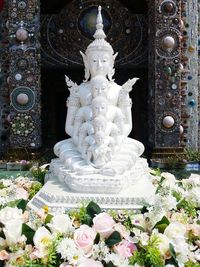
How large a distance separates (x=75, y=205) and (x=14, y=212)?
0.56 metres

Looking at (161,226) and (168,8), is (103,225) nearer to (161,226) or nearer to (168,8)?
(161,226)

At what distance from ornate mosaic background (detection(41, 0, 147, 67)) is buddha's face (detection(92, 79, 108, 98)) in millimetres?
7009

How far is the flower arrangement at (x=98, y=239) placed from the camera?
2.07 metres

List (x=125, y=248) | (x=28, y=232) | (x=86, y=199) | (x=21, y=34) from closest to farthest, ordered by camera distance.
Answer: (x=125, y=248)
(x=28, y=232)
(x=86, y=199)
(x=21, y=34)

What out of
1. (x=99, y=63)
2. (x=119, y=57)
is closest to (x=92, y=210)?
(x=99, y=63)

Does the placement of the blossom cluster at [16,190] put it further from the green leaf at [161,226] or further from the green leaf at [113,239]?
the green leaf at [161,226]

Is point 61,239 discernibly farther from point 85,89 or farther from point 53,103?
point 53,103

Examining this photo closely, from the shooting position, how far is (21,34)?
353 inches

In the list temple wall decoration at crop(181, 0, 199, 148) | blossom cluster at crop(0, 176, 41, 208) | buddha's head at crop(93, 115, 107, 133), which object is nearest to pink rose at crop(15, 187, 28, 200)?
blossom cluster at crop(0, 176, 41, 208)

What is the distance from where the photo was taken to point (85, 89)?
386cm

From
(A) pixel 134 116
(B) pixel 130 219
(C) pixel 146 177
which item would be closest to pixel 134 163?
(C) pixel 146 177

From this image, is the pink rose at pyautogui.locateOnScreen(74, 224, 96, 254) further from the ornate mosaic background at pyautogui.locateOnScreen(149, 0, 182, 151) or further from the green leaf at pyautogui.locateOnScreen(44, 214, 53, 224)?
the ornate mosaic background at pyautogui.locateOnScreen(149, 0, 182, 151)

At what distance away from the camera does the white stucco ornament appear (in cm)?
298

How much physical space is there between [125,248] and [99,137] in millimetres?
1357
